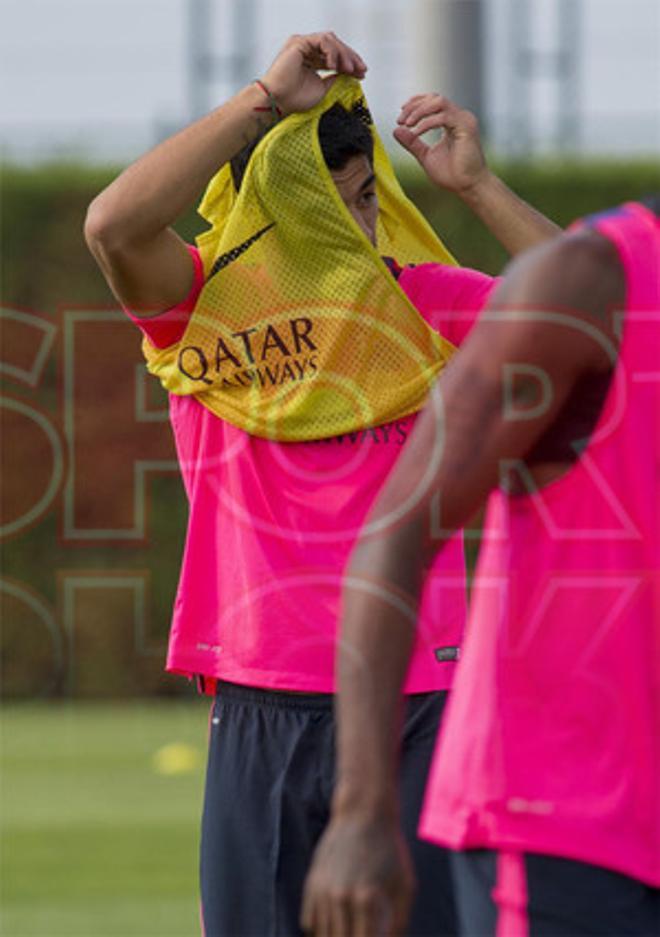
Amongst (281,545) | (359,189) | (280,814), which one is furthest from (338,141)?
(280,814)

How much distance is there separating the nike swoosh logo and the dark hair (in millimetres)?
136

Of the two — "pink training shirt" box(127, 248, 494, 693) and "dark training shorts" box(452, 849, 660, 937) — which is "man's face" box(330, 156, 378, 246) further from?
"dark training shorts" box(452, 849, 660, 937)

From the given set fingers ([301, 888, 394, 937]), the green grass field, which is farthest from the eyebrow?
the green grass field

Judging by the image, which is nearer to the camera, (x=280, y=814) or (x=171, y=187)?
(x=280, y=814)

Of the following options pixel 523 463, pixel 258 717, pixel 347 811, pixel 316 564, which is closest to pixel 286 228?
pixel 316 564

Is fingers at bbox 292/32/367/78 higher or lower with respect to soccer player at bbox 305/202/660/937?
higher

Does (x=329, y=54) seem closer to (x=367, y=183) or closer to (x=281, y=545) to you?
(x=367, y=183)

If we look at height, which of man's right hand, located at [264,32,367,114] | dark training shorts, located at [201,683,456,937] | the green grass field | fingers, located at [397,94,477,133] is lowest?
the green grass field

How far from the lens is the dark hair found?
4.31 m

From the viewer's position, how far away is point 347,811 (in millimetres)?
2639

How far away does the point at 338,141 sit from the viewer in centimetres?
432

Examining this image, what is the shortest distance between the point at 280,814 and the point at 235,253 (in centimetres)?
111

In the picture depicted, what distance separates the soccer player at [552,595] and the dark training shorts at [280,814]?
125 centimetres

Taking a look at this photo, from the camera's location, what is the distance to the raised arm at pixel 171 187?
4.20 m
